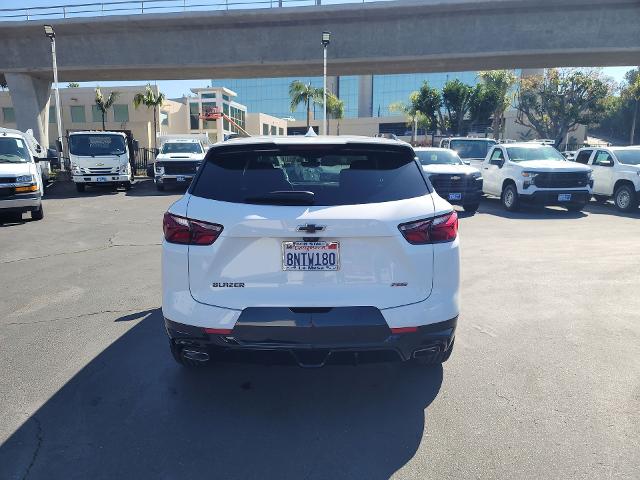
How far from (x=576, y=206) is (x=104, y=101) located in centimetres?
4649

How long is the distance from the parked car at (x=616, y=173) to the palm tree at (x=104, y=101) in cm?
4372

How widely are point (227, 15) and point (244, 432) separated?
23693 millimetres

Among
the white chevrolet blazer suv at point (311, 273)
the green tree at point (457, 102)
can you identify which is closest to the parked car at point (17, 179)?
the white chevrolet blazer suv at point (311, 273)

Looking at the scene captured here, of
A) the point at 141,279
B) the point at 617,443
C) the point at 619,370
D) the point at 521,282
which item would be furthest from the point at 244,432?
the point at 521,282

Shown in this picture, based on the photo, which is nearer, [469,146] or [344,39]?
[469,146]

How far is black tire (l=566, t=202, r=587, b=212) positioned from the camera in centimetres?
1384

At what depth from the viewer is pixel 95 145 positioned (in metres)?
20.0

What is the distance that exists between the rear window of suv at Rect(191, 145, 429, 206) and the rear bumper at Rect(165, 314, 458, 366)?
70 centimetres

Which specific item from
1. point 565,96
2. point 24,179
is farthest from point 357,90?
point 24,179

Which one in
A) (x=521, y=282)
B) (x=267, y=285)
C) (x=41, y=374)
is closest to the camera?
(x=267, y=285)

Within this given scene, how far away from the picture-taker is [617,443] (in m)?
3.04

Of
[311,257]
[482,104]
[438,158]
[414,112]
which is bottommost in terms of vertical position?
[311,257]

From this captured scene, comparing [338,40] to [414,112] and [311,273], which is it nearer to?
[311,273]

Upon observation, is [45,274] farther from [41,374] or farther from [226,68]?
[226,68]
